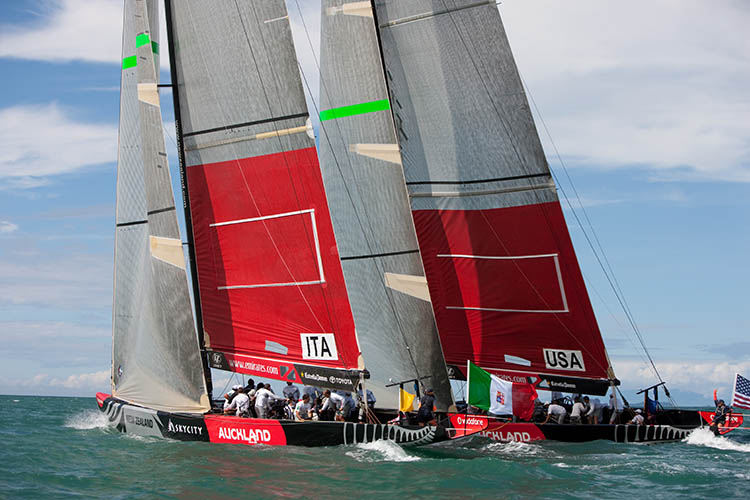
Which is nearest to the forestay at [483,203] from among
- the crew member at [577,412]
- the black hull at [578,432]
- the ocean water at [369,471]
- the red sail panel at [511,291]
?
the red sail panel at [511,291]

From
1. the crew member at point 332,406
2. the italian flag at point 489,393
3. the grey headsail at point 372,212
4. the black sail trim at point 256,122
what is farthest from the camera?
the grey headsail at point 372,212

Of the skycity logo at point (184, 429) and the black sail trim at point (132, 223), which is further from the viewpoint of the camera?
the black sail trim at point (132, 223)

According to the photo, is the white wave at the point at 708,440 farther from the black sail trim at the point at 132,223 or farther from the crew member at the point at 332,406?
the black sail trim at the point at 132,223

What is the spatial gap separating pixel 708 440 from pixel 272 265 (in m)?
11.8

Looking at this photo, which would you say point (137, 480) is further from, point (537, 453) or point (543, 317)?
point (543, 317)

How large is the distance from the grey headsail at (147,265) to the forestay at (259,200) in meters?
0.78

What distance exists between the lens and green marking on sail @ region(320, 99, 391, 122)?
22578 millimetres

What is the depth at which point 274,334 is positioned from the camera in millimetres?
20891

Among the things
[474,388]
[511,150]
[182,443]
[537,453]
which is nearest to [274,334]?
[182,443]

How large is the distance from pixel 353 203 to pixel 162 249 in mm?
4966

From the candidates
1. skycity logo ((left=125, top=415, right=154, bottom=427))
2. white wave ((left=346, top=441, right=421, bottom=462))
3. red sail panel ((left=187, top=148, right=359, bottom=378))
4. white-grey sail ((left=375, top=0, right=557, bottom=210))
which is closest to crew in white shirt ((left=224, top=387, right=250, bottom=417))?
red sail panel ((left=187, top=148, right=359, bottom=378))

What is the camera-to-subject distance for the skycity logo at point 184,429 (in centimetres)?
1973

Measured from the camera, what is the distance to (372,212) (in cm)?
2262

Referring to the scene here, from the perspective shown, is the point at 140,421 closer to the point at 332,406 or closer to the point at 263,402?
the point at 263,402
